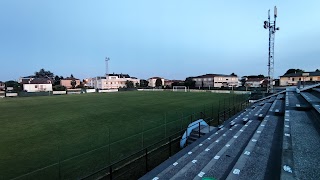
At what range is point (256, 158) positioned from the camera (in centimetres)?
536

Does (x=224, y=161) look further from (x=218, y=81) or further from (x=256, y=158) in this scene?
(x=218, y=81)

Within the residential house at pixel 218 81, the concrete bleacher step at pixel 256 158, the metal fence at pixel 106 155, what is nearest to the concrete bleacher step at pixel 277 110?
the concrete bleacher step at pixel 256 158

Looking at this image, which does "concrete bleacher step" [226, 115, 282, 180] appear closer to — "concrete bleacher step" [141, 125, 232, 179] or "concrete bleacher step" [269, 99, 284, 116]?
"concrete bleacher step" [141, 125, 232, 179]

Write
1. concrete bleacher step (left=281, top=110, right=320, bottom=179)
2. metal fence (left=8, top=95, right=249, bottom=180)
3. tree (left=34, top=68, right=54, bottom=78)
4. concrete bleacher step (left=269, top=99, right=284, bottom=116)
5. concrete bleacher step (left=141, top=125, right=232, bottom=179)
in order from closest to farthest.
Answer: concrete bleacher step (left=281, top=110, right=320, bottom=179), concrete bleacher step (left=141, top=125, right=232, bottom=179), metal fence (left=8, top=95, right=249, bottom=180), concrete bleacher step (left=269, top=99, right=284, bottom=116), tree (left=34, top=68, right=54, bottom=78)

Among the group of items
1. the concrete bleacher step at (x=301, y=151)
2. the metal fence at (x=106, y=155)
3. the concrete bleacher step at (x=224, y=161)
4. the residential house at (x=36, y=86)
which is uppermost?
the residential house at (x=36, y=86)

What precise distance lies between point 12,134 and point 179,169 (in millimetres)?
11967

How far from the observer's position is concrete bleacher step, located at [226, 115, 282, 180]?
456 centimetres

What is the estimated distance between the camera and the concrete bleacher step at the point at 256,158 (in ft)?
15.0

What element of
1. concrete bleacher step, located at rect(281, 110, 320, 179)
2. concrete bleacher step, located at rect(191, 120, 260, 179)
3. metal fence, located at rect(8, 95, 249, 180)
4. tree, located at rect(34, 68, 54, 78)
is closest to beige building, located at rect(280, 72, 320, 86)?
concrete bleacher step, located at rect(281, 110, 320, 179)

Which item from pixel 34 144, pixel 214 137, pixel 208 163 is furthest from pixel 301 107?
pixel 34 144

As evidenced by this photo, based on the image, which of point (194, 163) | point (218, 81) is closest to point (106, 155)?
point (194, 163)

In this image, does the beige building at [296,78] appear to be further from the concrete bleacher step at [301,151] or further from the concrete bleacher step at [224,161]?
the concrete bleacher step at [224,161]

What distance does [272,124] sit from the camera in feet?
28.8

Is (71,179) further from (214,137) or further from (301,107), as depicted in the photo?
(301,107)
